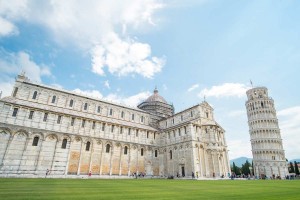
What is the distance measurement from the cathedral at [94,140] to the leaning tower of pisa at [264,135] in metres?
24.1

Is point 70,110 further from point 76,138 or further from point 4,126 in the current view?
point 4,126

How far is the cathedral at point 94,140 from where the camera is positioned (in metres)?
28.5

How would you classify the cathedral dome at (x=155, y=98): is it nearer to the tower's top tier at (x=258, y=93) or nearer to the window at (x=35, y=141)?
the tower's top tier at (x=258, y=93)

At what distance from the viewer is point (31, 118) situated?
30.3 meters

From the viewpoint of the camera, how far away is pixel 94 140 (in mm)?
34812

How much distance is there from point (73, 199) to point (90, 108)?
1334 inches

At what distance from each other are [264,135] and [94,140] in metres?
51.0

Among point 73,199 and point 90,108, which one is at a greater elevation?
point 90,108

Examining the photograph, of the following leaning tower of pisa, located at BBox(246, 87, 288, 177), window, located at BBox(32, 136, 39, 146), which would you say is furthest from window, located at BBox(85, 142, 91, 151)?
leaning tower of pisa, located at BBox(246, 87, 288, 177)

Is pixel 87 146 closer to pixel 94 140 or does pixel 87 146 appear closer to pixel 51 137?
pixel 94 140

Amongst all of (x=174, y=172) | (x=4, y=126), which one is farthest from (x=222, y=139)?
(x=4, y=126)

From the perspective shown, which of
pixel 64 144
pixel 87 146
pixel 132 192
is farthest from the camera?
pixel 87 146

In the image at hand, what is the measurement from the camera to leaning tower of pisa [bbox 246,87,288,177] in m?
54.0

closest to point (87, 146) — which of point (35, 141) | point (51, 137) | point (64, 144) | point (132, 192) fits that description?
point (64, 144)
